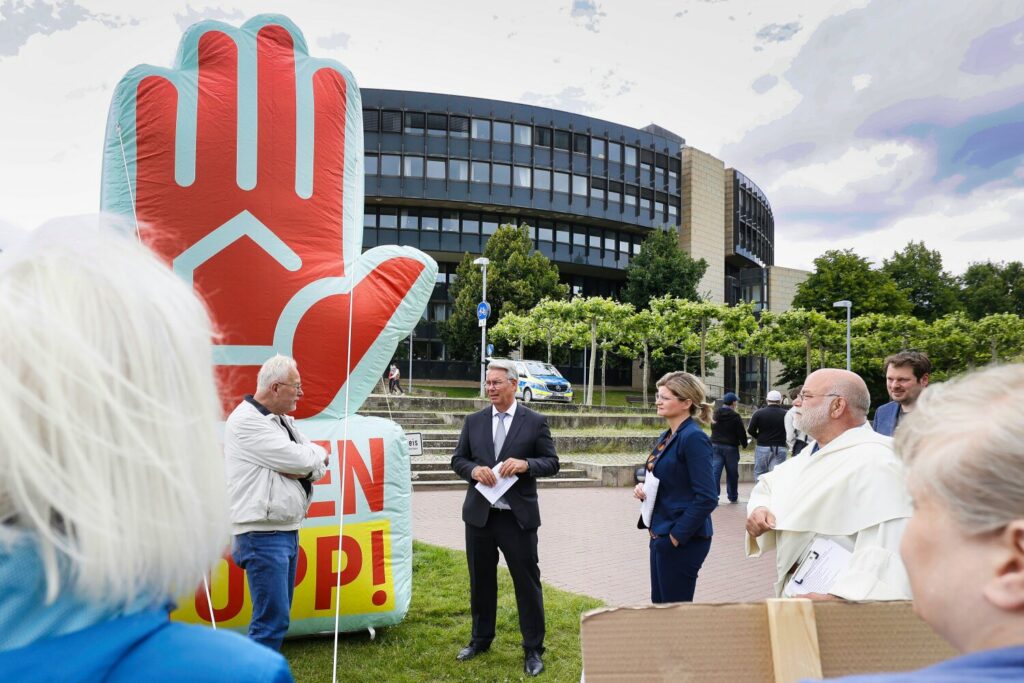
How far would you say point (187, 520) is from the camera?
88 centimetres

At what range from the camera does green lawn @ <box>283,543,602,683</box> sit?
4.60 m

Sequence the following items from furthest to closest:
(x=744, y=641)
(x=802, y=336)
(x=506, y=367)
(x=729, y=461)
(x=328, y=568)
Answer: (x=802, y=336), (x=729, y=461), (x=506, y=367), (x=328, y=568), (x=744, y=641)

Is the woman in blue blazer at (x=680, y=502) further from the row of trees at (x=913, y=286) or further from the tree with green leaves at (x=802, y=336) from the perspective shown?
the row of trees at (x=913, y=286)

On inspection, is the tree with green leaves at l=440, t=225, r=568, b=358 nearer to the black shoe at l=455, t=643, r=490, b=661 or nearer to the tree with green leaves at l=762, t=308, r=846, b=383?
the tree with green leaves at l=762, t=308, r=846, b=383

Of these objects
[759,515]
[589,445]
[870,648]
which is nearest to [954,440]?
[870,648]

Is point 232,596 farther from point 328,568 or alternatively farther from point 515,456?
point 515,456

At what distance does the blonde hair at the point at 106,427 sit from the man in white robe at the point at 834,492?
1.92 meters

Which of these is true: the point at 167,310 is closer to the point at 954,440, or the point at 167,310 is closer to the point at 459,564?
the point at 954,440

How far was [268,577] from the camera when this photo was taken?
3.78 m

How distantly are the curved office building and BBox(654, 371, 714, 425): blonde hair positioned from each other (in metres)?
37.7

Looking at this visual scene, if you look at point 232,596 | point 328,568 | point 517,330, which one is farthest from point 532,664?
point 517,330

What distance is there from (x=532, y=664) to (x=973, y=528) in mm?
4261

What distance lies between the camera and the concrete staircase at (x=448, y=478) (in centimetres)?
1353

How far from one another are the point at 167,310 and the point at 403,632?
5.00 metres
